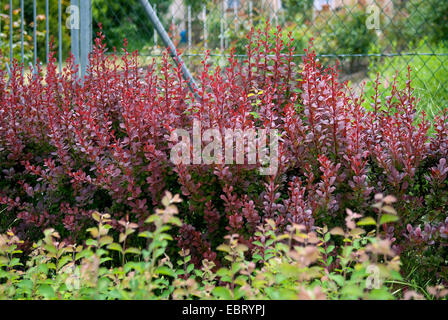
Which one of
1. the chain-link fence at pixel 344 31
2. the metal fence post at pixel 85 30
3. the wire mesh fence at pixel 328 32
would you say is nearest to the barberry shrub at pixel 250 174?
the metal fence post at pixel 85 30

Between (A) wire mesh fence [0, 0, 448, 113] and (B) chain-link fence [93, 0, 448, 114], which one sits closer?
(A) wire mesh fence [0, 0, 448, 113]

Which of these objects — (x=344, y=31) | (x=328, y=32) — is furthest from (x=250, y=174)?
(x=344, y=31)

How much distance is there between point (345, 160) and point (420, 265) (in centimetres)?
50

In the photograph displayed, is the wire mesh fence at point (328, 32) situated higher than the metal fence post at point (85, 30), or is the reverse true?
the wire mesh fence at point (328, 32)

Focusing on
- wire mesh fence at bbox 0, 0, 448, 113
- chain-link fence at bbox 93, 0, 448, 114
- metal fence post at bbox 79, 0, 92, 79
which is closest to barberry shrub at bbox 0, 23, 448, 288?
metal fence post at bbox 79, 0, 92, 79

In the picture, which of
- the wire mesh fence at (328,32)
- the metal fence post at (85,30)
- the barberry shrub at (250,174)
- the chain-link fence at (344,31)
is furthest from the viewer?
the chain-link fence at (344,31)

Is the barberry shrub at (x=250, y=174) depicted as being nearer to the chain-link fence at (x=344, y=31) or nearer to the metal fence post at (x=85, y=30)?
the metal fence post at (x=85, y=30)

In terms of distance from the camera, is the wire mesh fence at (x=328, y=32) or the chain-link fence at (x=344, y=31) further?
the chain-link fence at (x=344, y=31)

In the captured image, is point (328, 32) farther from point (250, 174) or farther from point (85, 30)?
point (250, 174)

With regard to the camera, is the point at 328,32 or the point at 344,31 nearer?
the point at 328,32

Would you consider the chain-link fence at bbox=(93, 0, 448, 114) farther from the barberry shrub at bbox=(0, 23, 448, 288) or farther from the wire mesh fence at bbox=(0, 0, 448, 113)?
the barberry shrub at bbox=(0, 23, 448, 288)

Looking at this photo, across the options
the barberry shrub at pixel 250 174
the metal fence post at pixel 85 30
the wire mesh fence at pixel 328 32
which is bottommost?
the barberry shrub at pixel 250 174

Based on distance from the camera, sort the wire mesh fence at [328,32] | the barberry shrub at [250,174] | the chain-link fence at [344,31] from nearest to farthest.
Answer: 1. the barberry shrub at [250,174]
2. the wire mesh fence at [328,32]
3. the chain-link fence at [344,31]
